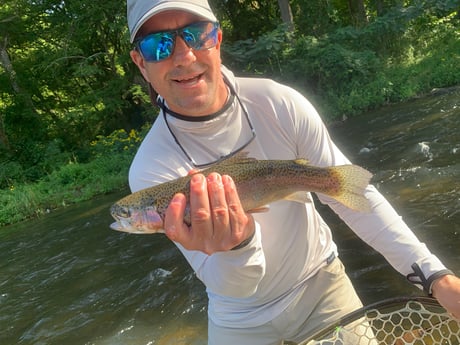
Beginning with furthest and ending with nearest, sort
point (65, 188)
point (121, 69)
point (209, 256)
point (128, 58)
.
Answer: point (121, 69), point (128, 58), point (65, 188), point (209, 256)

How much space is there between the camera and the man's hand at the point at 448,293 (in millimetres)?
1973

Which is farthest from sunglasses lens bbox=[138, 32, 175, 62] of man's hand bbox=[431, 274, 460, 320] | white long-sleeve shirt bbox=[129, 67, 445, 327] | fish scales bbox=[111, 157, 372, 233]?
man's hand bbox=[431, 274, 460, 320]

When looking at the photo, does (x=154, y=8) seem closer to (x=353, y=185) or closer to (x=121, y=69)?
(x=353, y=185)

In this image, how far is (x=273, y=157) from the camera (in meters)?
2.37

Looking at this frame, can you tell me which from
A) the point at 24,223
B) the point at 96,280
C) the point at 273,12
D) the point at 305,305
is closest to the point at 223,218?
the point at 305,305

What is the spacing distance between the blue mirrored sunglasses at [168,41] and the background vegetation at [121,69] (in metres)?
14.3

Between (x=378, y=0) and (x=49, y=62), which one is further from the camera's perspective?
(x=378, y=0)

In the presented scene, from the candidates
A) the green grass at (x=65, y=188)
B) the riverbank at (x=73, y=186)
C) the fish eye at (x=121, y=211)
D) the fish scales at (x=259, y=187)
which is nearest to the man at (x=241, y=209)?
the fish scales at (x=259, y=187)

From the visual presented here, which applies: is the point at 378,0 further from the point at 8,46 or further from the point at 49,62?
the point at 8,46

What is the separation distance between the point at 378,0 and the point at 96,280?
2387cm

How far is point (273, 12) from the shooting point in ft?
82.7

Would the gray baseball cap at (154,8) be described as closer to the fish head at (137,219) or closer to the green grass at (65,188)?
the fish head at (137,219)

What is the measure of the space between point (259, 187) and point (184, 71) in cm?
68

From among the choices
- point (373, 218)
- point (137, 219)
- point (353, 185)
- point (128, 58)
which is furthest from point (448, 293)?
point (128, 58)
